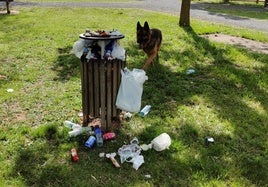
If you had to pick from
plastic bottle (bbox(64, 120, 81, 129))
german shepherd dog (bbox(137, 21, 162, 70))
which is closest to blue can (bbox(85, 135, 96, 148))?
plastic bottle (bbox(64, 120, 81, 129))

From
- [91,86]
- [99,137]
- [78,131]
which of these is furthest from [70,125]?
[91,86]

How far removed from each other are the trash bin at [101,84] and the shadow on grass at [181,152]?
1.13 ft

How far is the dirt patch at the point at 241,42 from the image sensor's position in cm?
881

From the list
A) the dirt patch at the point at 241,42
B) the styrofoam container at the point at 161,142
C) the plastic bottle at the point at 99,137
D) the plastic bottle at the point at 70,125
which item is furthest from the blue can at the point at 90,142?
the dirt patch at the point at 241,42

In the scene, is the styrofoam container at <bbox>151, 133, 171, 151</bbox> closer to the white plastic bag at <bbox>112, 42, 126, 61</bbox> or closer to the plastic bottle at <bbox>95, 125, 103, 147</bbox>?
the plastic bottle at <bbox>95, 125, 103, 147</bbox>

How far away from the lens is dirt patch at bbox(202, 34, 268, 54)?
8.81 m

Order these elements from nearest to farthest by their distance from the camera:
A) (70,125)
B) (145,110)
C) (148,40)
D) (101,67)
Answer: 1. (101,67)
2. (70,125)
3. (145,110)
4. (148,40)

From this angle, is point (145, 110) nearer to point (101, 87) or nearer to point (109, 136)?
point (109, 136)

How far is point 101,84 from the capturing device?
4.04m

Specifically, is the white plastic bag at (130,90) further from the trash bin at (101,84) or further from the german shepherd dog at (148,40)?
the german shepherd dog at (148,40)

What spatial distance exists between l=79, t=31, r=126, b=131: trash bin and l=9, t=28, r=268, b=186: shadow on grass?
13.5 inches

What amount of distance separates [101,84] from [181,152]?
1.25 meters

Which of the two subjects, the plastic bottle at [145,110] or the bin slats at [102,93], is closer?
the bin slats at [102,93]

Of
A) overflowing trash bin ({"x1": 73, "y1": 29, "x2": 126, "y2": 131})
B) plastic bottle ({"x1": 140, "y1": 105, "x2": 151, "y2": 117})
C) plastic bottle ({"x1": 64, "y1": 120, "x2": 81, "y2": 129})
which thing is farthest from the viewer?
plastic bottle ({"x1": 140, "y1": 105, "x2": 151, "y2": 117})
